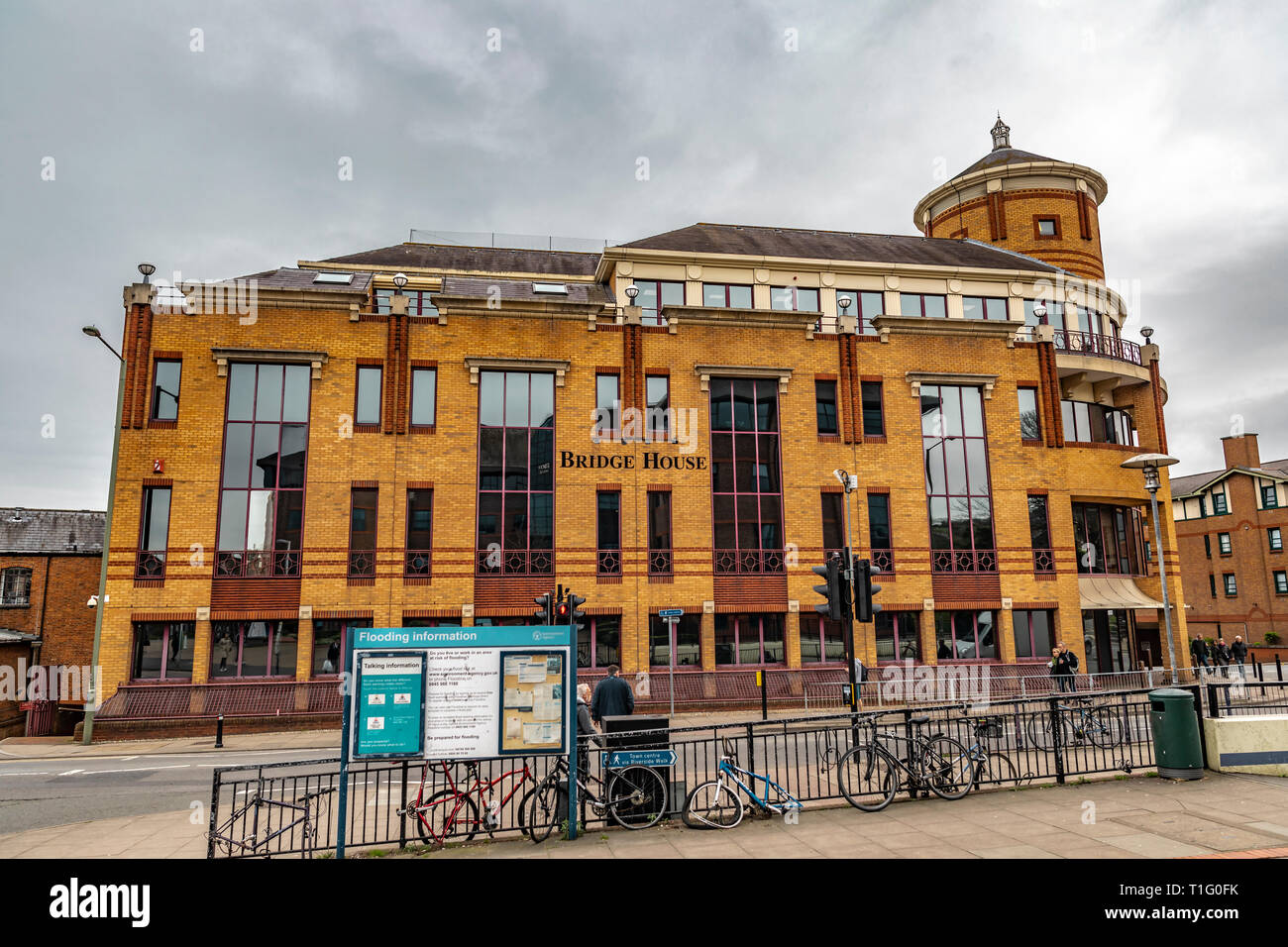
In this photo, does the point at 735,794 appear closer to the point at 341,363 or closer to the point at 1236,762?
the point at 1236,762

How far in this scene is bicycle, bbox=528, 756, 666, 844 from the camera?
9.15 metres

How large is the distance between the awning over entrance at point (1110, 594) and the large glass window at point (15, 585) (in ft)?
132

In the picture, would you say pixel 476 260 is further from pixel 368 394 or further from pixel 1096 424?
pixel 1096 424

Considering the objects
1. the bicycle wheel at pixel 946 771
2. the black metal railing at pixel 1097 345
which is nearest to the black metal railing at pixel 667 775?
the bicycle wheel at pixel 946 771

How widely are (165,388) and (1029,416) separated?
2836 centimetres

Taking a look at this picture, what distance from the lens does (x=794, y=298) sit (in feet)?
97.5

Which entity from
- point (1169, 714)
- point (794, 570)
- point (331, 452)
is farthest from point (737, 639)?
point (1169, 714)

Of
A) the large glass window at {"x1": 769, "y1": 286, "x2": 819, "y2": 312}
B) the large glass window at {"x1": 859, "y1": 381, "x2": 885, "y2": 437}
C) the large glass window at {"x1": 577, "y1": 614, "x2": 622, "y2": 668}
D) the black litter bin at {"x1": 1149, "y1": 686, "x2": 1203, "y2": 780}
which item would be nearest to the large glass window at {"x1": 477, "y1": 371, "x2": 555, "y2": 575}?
the large glass window at {"x1": 577, "y1": 614, "x2": 622, "y2": 668}

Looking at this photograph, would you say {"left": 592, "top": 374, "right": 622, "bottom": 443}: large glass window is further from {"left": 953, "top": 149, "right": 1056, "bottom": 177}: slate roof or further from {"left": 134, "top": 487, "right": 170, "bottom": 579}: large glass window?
{"left": 953, "top": 149, "right": 1056, "bottom": 177}: slate roof

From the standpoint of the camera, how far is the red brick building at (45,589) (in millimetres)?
32312

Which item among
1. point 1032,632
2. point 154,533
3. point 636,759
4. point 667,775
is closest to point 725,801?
point 667,775

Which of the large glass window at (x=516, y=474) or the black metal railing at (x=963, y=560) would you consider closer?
the large glass window at (x=516, y=474)

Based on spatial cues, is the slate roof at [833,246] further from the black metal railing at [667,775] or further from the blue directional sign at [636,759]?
the blue directional sign at [636,759]

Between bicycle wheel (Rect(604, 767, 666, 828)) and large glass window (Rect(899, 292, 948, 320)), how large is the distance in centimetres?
2510
